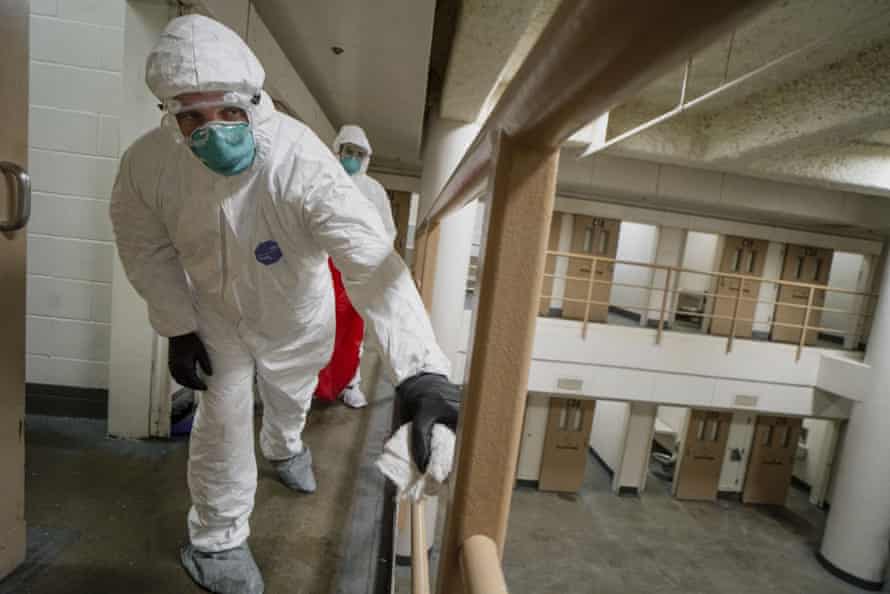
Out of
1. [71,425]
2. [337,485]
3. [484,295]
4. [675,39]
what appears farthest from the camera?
[71,425]

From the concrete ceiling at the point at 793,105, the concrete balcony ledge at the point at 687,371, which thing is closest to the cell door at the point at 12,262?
the concrete ceiling at the point at 793,105

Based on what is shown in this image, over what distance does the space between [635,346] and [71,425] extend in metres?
4.68

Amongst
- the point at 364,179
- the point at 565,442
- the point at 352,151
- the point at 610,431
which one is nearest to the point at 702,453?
the point at 610,431

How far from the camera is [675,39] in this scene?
0.72 feet

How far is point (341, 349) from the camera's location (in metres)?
2.19

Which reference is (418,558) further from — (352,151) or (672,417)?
(672,417)

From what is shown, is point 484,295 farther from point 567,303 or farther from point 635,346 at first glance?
point 567,303

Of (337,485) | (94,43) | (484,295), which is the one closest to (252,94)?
(484,295)

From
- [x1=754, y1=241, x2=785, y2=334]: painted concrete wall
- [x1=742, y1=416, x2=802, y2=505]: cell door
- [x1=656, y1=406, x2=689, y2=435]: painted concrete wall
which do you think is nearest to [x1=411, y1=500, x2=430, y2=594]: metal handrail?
[x1=754, y1=241, x2=785, y2=334]: painted concrete wall

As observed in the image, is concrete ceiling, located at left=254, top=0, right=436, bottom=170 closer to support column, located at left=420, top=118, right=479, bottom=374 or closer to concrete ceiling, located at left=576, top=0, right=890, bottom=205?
support column, located at left=420, top=118, right=479, bottom=374

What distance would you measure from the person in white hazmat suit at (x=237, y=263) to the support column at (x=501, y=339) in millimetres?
182

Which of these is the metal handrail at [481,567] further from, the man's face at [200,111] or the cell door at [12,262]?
the cell door at [12,262]

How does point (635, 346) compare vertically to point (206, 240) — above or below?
below

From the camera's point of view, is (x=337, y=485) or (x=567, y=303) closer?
(x=337, y=485)
